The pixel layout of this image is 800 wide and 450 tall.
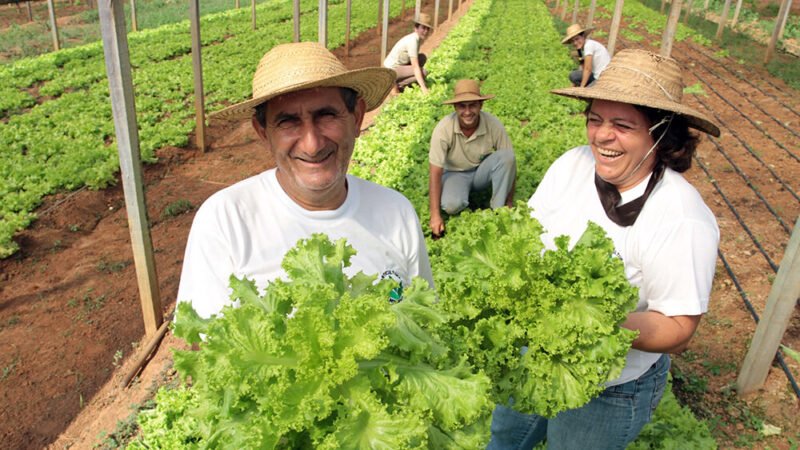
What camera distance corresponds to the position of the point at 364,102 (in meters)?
2.96

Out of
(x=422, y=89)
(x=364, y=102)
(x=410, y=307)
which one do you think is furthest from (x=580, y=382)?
(x=422, y=89)

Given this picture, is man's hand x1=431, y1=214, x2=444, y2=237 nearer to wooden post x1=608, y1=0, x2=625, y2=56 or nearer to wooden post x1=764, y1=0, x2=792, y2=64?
wooden post x1=608, y1=0, x2=625, y2=56

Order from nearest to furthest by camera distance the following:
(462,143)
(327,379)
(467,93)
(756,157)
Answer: (327,379), (467,93), (462,143), (756,157)

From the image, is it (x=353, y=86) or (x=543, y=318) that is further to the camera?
(x=353, y=86)

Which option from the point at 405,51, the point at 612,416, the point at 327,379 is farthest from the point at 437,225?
the point at 405,51

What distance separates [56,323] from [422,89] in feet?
28.8

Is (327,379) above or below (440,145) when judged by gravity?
above

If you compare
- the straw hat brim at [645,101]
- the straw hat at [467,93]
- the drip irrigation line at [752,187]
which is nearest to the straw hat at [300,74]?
the straw hat brim at [645,101]

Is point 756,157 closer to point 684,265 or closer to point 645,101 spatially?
point 645,101

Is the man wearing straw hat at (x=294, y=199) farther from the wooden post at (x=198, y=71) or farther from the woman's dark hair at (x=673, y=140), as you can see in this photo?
the wooden post at (x=198, y=71)

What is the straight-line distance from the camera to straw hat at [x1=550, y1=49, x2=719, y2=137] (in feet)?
8.77

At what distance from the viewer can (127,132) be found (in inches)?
192

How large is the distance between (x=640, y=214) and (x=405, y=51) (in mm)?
11874

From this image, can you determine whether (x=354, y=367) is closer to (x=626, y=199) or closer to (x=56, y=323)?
(x=626, y=199)
